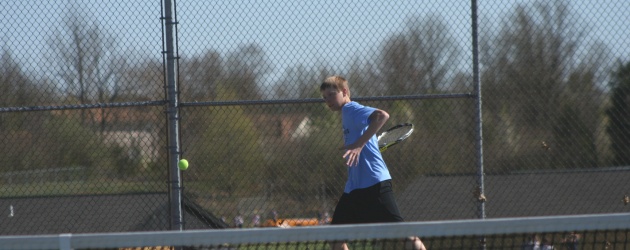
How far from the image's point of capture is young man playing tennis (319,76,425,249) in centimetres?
498

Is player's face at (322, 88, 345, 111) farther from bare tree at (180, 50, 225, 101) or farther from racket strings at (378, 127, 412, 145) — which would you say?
bare tree at (180, 50, 225, 101)

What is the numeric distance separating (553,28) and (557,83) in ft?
1.87

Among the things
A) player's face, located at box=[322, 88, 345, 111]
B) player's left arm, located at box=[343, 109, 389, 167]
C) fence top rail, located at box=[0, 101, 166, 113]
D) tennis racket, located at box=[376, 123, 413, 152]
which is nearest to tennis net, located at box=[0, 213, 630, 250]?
player's left arm, located at box=[343, 109, 389, 167]

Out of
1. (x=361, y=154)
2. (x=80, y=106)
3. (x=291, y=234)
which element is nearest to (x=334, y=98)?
(x=361, y=154)

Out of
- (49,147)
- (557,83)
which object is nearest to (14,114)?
(49,147)

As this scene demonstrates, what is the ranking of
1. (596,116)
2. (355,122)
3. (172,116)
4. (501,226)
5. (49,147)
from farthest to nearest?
(596,116) → (49,147) → (172,116) → (355,122) → (501,226)

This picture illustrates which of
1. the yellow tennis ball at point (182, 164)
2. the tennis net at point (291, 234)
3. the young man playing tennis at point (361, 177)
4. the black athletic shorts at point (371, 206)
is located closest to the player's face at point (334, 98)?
the young man playing tennis at point (361, 177)

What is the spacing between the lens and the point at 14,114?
663 centimetres

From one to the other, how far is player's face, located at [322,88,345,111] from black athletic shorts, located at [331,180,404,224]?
500mm

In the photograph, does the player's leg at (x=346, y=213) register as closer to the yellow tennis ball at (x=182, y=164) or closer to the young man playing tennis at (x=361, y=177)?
the young man playing tennis at (x=361, y=177)

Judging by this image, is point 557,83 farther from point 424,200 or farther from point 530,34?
point 424,200

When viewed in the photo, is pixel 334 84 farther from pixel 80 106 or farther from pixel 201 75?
pixel 80 106

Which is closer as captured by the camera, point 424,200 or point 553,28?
point 424,200

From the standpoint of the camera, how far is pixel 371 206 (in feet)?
16.4
